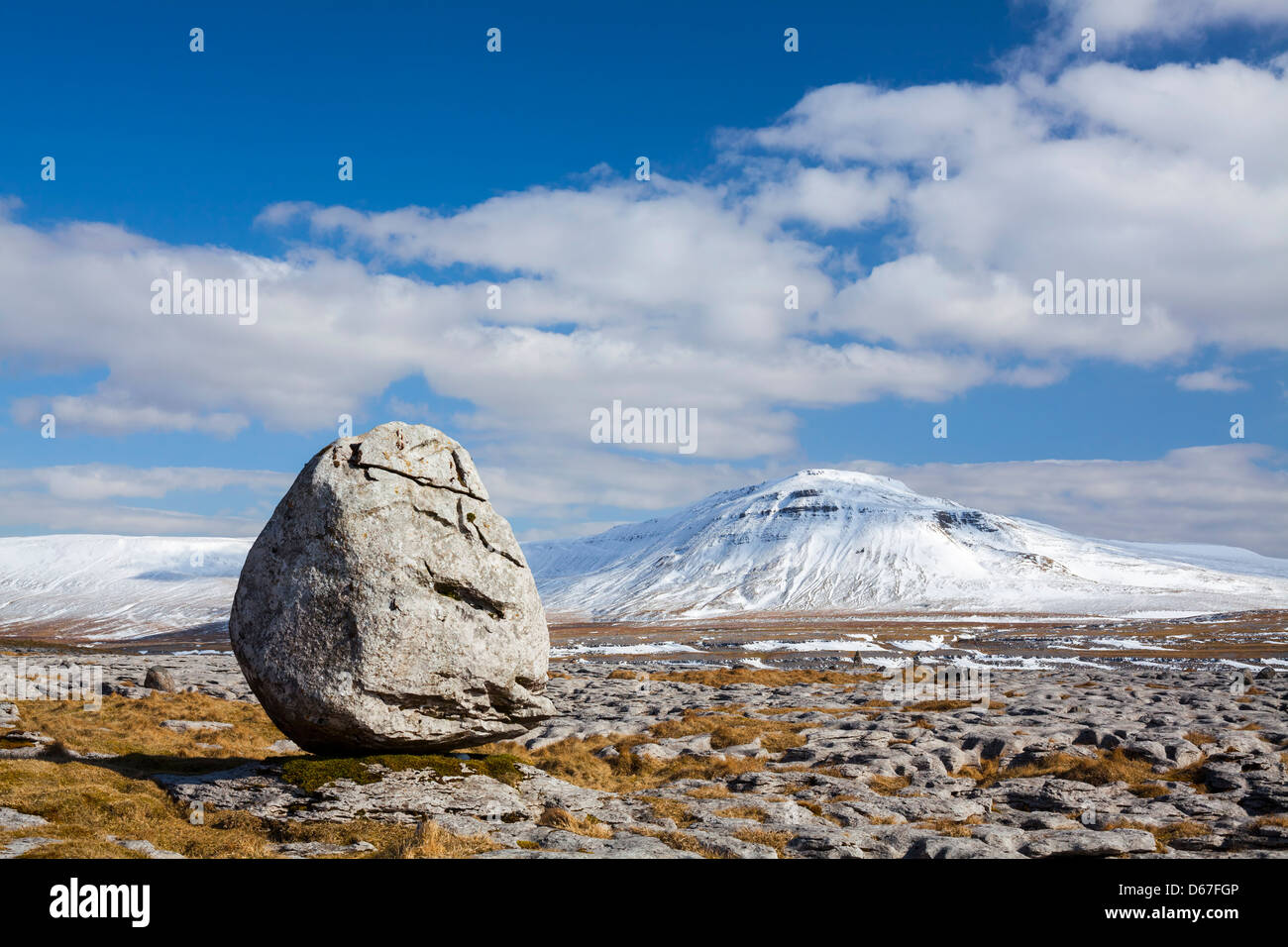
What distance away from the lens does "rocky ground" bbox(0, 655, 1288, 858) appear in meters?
13.6

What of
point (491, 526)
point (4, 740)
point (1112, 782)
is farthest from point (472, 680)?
point (1112, 782)

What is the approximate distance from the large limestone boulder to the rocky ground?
0.98m

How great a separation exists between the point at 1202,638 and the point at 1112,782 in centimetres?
10419

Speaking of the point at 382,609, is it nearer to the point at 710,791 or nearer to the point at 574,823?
the point at 574,823

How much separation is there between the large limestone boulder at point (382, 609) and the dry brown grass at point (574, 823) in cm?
285

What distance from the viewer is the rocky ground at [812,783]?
1363cm

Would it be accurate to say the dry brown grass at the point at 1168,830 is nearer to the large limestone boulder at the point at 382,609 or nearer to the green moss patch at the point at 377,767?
the green moss patch at the point at 377,767

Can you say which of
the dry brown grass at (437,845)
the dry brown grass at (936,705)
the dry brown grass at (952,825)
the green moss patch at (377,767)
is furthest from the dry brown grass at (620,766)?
the dry brown grass at (936,705)

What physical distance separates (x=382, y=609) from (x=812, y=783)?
10937 millimetres

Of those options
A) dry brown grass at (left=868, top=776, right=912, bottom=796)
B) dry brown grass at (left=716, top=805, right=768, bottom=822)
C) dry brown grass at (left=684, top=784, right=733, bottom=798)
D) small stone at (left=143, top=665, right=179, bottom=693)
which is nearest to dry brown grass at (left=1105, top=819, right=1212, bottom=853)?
dry brown grass at (left=868, top=776, right=912, bottom=796)

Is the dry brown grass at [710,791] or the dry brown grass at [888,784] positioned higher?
the dry brown grass at [710,791]

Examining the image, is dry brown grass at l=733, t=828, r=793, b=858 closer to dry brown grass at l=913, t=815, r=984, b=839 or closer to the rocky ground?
the rocky ground
